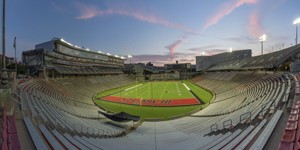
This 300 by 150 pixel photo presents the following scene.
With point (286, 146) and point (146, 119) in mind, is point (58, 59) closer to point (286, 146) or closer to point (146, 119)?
point (146, 119)

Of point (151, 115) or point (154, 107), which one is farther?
point (154, 107)

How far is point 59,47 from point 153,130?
5552 cm

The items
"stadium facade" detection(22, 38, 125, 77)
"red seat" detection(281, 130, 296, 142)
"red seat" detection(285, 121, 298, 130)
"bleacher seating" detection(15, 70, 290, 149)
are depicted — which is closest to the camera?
"red seat" detection(281, 130, 296, 142)

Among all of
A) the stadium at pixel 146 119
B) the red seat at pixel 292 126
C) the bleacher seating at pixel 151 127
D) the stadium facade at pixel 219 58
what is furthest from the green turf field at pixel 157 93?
the stadium facade at pixel 219 58

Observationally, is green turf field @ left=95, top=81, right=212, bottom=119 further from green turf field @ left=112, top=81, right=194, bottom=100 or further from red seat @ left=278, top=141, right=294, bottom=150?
red seat @ left=278, top=141, right=294, bottom=150

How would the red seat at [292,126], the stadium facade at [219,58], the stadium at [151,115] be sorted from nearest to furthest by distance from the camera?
the red seat at [292,126], the stadium at [151,115], the stadium facade at [219,58]

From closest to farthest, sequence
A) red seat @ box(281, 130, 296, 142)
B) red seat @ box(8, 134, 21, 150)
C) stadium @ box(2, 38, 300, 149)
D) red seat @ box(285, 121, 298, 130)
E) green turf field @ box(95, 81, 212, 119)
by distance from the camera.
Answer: red seat @ box(8, 134, 21, 150), red seat @ box(281, 130, 296, 142), red seat @ box(285, 121, 298, 130), stadium @ box(2, 38, 300, 149), green turf field @ box(95, 81, 212, 119)

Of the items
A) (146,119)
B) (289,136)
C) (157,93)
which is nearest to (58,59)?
(157,93)

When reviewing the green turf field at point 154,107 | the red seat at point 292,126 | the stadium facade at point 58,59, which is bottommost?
the green turf field at point 154,107

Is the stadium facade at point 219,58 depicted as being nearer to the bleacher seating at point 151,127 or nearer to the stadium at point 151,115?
the stadium at point 151,115

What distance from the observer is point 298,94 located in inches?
417

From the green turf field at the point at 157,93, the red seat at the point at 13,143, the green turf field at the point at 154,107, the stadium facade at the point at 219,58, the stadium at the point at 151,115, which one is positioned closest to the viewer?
the red seat at the point at 13,143

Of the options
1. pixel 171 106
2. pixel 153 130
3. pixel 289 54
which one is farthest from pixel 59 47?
pixel 289 54

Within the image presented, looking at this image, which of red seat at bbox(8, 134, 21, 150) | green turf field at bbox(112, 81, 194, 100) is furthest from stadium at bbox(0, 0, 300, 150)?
green turf field at bbox(112, 81, 194, 100)
